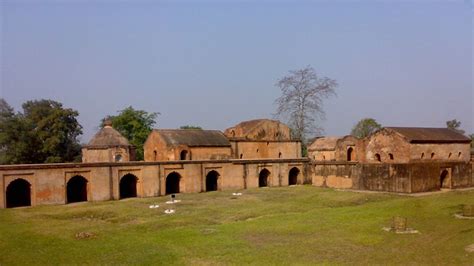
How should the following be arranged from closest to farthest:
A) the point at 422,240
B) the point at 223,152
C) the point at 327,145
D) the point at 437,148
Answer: the point at 422,240
the point at 437,148
the point at 223,152
the point at 327,145

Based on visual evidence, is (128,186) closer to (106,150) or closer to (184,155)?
(106,150)

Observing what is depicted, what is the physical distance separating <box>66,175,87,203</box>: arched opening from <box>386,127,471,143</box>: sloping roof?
23.4 meters

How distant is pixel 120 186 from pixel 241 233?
21.2 meters

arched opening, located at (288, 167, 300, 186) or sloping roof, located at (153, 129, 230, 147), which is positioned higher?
sloping roof, located at (153, 129, 230, 147)

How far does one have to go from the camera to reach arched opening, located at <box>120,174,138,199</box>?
34569mm

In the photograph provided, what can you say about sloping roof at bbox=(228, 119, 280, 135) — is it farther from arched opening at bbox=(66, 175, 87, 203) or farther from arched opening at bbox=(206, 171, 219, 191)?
arched opening at bbox=(66, 175, 87, 203)

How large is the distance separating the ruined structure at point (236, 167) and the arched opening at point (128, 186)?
0.10 metres

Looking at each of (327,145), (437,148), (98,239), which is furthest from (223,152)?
(98,239)

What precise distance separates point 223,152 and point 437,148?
Result: 1823 centimetres

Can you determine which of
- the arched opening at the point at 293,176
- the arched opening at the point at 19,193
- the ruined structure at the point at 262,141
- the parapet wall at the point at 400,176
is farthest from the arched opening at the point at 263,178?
the arched opening at the point at 19,193

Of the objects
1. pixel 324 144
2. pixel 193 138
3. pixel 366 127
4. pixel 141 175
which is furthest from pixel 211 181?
pixel 366 127

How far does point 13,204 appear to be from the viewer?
101 feet

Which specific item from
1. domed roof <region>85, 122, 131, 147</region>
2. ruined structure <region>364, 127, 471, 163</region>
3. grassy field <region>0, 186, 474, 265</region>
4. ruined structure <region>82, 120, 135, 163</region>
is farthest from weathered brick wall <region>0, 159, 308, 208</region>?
domed roof <region>85, 122, 131, 147</region>

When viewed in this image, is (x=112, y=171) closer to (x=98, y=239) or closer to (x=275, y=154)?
(x=98, y=239)
